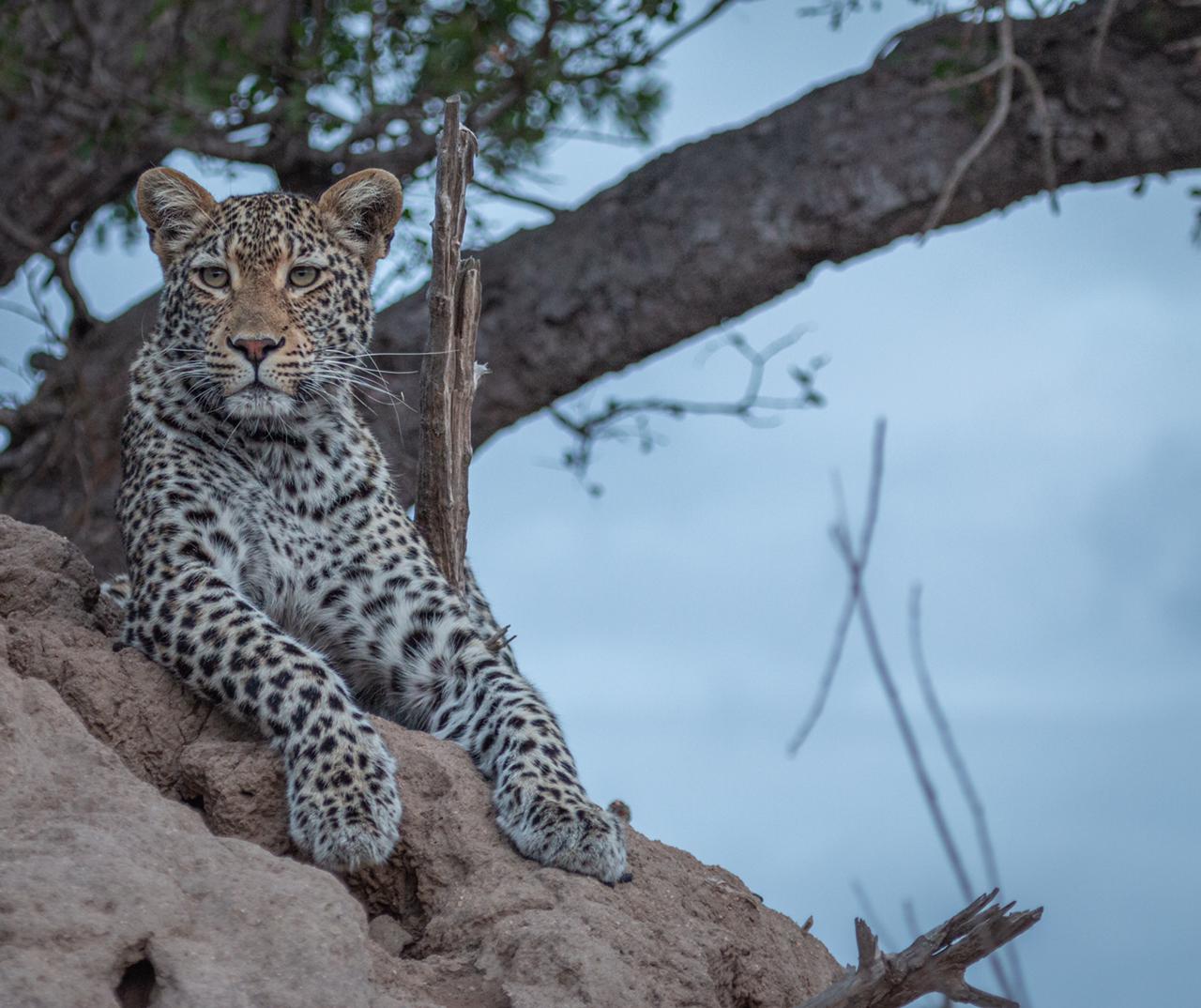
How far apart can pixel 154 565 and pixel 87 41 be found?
662 centimetres

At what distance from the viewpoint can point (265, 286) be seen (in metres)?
6.84

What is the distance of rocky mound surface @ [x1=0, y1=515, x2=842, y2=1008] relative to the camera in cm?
446

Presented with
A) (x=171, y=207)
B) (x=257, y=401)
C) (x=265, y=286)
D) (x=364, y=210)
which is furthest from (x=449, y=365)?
(x=171, y=207)

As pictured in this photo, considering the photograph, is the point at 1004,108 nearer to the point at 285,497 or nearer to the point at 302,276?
the point at 302,276

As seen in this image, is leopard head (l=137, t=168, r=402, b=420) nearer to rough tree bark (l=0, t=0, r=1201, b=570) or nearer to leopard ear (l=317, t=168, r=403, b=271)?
leopard ear (l=317, t=168, r=403, b=271)

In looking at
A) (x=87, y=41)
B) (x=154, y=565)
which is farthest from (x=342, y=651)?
(x=87, y=41)

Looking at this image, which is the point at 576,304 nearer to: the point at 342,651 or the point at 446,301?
the point at 446,301

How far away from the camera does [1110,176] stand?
1142cm

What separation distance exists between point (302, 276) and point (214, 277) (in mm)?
354

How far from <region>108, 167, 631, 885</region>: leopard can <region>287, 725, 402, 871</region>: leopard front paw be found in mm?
348

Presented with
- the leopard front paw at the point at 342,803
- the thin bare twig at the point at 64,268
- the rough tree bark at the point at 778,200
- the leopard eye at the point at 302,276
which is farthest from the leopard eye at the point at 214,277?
the thin bare twig at the point at 64,268

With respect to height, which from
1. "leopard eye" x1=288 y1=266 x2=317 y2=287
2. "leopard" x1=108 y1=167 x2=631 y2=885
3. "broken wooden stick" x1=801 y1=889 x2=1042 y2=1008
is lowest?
"broken wooden stick" x1=801 y1=889 x2=1042 y2=1008

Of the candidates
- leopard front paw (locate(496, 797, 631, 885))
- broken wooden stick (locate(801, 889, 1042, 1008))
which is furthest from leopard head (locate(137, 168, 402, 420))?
broken wooden stick (locate(801, 889, 1042, 1008))

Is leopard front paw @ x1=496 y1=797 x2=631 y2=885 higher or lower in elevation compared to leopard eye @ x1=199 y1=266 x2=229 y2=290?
lower
